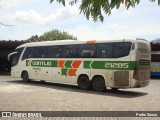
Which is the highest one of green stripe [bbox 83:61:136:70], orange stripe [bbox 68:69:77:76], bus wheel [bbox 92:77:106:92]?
green stripe [bbox 83:61:136:70]

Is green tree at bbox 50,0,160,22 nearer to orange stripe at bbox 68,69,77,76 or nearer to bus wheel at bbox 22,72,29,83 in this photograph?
orange stripe at bbox 68,69,77,76

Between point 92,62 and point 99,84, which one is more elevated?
point 92,62

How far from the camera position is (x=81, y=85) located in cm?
1752

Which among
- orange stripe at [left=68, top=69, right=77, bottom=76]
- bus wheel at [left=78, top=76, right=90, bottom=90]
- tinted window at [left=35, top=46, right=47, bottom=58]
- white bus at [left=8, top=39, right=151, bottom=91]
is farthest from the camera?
tinted window at [left=35, top=46, right=47, bottom=58]

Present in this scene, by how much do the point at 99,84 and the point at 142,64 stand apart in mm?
2706

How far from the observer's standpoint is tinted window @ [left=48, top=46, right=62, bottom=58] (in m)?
19.0

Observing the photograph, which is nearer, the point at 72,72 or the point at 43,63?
the point at 72,72

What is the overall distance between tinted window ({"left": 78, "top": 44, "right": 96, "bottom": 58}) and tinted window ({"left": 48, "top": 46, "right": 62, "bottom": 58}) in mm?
1843

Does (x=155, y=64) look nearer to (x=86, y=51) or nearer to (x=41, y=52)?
(x=41, y=52)

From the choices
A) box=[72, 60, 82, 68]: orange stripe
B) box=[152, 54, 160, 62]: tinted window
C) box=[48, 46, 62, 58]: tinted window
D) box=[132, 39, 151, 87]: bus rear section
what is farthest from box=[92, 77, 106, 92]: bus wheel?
box=[152, 54, 160, 62]: tinted window

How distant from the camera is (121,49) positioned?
50.6 ft

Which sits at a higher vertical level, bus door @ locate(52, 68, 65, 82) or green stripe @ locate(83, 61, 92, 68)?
green stripe @ locate(83, 61, 92, 68)

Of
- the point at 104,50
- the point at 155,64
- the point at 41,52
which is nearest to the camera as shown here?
the point at 104,50

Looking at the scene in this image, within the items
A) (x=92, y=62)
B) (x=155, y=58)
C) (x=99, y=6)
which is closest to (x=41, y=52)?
(x=92, y=62)
